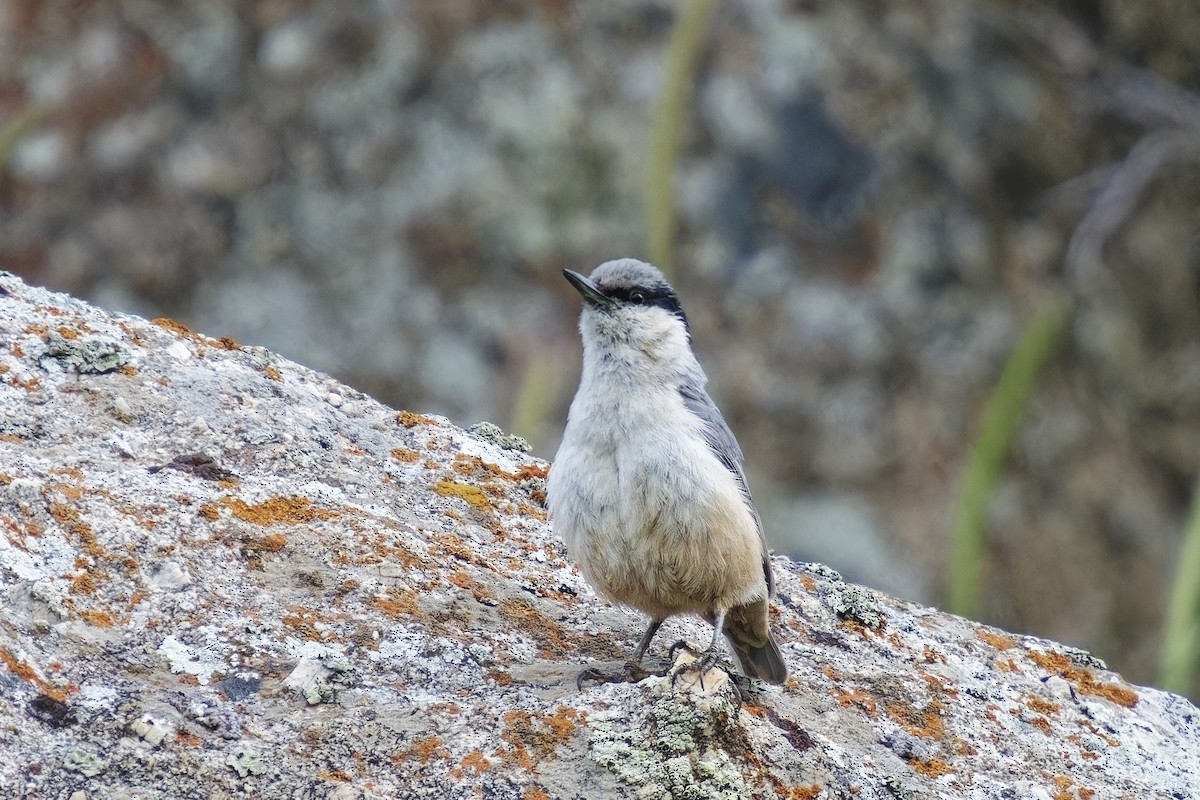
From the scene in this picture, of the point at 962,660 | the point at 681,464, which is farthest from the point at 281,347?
the point at 962,660

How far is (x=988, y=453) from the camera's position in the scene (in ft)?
20.6

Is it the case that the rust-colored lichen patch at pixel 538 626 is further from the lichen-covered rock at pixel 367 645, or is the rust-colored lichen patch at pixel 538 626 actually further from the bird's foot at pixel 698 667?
the bird's foot at pixel 698 667

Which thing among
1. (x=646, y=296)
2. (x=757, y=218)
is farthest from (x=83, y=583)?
(x=757, y=218)

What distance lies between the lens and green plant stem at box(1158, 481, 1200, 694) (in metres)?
5.62

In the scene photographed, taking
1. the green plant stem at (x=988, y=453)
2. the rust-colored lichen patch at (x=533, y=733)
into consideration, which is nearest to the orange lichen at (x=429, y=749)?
the rust-colored lichen patch at (x=533, y=733)

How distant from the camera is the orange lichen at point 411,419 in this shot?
3.81 metres

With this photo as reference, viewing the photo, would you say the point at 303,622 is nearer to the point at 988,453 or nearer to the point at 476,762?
the point at 476,762

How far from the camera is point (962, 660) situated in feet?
11.4

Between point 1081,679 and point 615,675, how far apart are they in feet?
4.45

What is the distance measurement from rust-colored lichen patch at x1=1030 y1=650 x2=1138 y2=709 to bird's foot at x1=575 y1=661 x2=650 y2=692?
1161 millimetres

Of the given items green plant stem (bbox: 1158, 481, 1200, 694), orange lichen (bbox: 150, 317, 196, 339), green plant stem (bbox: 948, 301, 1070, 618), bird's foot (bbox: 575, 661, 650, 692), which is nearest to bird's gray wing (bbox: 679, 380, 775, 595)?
bird's foot (bbox: 575, 661, 650, 692)

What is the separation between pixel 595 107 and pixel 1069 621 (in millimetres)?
3777

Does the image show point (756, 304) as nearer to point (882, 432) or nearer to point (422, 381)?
point (882, 432)

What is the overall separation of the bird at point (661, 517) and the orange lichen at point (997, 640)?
1.93ft
